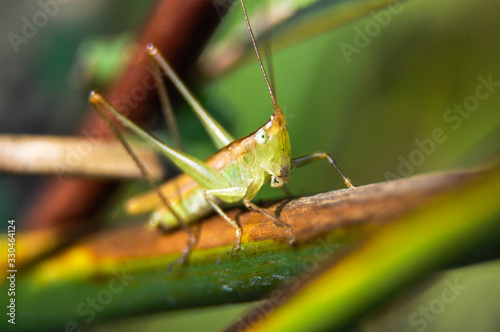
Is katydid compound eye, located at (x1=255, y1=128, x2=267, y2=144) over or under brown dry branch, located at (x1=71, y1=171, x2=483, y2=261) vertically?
over

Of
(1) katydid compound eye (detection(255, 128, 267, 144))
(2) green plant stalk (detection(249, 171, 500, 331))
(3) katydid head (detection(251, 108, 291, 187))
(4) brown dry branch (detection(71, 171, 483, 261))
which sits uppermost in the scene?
(1) katydid compound eye (detection(255, 128, 267, 144))

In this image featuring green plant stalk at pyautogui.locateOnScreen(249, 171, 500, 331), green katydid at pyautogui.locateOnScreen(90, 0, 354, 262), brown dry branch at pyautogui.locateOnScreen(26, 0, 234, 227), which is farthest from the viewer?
green katydid at pyautogui.locateOnScreen(90, 0, 354, 262)

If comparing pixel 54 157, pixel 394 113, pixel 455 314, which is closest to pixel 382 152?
pixel 394 113

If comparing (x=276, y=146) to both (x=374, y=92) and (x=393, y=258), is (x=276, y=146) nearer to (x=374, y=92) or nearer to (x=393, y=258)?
(x=374, y=92)

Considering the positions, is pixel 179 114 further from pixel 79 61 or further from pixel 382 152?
pixel 382 152

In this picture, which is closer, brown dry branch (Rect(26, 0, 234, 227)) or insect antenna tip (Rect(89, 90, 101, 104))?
brown dry branch (Rect(26, 0, 234, 227))

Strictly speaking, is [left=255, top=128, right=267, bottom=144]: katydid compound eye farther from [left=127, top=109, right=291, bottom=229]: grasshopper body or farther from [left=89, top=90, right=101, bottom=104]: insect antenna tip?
[left=89, top=90, right=101, bottom=104]: insect antenna tip

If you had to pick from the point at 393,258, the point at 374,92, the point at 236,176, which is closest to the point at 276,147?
the point at 236,176

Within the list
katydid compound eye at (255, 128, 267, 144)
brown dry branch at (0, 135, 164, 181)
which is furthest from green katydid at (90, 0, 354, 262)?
brown dry branch at (0, 135, 164, 181)
